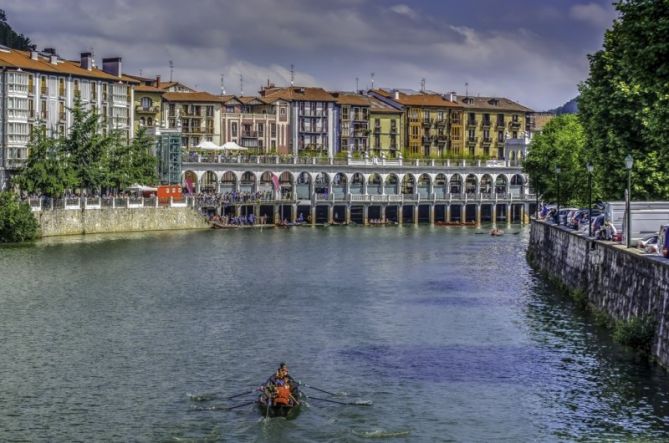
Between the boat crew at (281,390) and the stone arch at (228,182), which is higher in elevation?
the stone arch at (228,182)

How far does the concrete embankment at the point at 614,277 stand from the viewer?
169 ft

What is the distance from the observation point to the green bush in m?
53.1

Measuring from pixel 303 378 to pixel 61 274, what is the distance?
149 feet

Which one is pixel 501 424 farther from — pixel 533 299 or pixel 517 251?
pixel 517 251

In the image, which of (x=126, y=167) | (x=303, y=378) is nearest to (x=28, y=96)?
(x=126, y=167)

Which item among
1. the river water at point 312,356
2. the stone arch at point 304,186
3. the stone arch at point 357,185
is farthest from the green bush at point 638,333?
the stone arch at point 357,185

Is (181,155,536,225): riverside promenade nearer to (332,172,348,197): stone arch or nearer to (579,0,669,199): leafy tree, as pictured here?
(332,172,348,197): stone arch

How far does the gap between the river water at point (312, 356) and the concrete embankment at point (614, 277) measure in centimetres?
151

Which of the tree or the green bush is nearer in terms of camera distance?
the green bush

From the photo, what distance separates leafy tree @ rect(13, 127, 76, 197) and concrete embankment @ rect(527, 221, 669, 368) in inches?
2479

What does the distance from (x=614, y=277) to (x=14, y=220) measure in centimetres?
7464

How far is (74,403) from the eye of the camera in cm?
4791

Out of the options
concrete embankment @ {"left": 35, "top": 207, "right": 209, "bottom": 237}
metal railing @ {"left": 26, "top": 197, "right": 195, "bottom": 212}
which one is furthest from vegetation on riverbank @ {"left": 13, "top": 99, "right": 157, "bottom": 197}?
concrete embankment @ {"left": 35, "top": 207, "right": 209, "bottom": 237}

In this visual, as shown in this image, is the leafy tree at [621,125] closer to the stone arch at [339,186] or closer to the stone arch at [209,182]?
the stone arch at [209,182]
